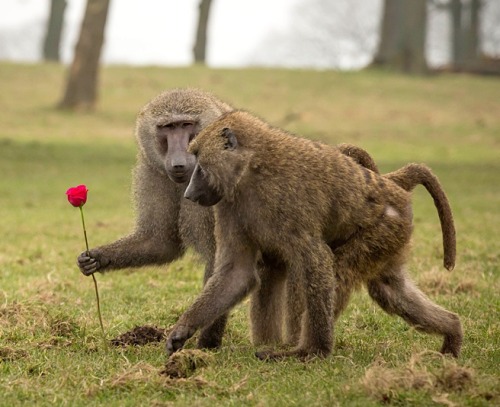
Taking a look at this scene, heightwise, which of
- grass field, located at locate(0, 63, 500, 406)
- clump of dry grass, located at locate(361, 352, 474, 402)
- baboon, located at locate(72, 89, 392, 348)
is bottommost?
grass field, located at locate(0, 63, 500, 406)

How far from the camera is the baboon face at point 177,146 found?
5.58 m

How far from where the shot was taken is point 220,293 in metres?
5.23

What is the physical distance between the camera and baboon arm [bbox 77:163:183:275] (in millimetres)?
6035

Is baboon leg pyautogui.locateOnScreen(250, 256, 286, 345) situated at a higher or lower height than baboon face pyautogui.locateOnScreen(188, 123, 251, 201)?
lower

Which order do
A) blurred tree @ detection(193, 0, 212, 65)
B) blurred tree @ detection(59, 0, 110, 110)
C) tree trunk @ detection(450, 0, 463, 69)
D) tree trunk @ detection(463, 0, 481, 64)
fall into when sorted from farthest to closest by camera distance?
tree trunk @ detection(450, 0, 463, 69) < tree trunk @ detection(463, 0, 481, 64) < blurred tree @ detection(193, 0, 212, 65) < blurred tree @ detection(59, 0, 110, 110)

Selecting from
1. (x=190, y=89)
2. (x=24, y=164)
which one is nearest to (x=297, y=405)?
(x=190, y=89)

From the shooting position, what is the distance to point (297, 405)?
14.1ft

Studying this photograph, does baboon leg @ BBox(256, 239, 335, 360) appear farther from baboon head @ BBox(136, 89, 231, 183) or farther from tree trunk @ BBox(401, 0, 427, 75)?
tree trunk @ BBox(401, 0, 427, 75)

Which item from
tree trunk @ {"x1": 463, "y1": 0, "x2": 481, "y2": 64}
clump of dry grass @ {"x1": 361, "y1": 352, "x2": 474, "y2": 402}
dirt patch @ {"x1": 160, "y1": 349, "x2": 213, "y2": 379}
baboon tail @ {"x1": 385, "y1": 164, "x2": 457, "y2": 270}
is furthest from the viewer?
tree trunk @ {"x1": 463, "y1": 0, "x2": 481, "y2": 64}

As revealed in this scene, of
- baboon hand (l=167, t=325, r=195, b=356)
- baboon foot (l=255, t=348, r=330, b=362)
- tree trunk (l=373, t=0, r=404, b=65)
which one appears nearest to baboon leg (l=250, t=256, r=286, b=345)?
baboon foot (l=255, t=348, r=330, b=362)

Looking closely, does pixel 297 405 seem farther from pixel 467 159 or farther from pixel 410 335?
pixel 467 159

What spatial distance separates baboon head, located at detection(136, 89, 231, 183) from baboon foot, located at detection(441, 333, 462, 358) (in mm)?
1680

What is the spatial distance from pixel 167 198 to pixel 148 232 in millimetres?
273

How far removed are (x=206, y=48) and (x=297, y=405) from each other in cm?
2905
